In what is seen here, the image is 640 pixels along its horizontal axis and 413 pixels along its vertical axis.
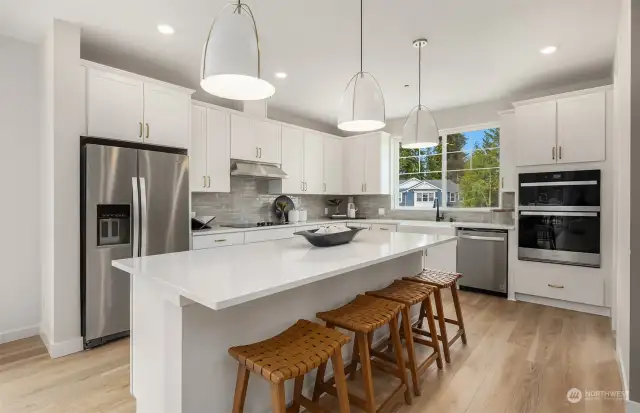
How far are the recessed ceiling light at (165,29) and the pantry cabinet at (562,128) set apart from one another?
12.4ft

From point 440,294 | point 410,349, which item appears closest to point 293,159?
point 440,294

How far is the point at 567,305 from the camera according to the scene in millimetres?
3723

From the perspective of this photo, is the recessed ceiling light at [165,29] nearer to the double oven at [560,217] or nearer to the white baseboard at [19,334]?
the white baseboard at [19,334]

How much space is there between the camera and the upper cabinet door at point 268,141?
4445 millimetres

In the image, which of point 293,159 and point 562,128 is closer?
point 562,128

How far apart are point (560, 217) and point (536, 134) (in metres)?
0.97

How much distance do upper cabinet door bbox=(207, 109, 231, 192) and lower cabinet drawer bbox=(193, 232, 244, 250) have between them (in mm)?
595

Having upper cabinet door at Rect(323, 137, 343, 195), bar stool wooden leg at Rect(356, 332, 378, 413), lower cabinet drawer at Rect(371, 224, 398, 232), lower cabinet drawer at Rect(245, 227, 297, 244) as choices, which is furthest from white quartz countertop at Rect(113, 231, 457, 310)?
upper cabinet door at Rect(323, 137, 343, 195)

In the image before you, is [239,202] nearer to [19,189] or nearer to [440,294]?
[19,189]

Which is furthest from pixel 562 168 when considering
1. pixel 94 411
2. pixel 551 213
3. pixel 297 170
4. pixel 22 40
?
pixel 22 40

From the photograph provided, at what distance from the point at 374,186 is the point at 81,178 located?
398 centimetres

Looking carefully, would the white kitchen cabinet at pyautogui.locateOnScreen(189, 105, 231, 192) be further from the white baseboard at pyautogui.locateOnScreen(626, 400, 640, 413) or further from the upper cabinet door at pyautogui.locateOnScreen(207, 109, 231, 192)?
the white baseboard at pyautogui.locateOnScreen(626, 400, 640, 413)

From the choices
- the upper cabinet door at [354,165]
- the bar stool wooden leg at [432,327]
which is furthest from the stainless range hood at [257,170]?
the bar stool wooden leg at [432,327]

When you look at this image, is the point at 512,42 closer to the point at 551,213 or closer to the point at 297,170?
the point at 551,213
